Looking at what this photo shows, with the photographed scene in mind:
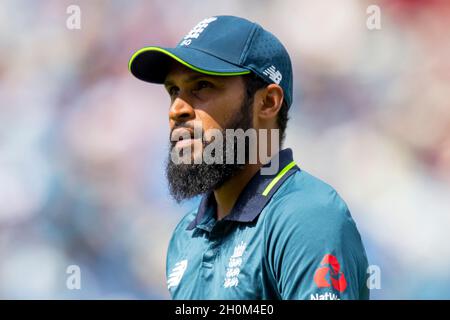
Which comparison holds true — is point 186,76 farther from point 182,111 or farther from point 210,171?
point 210,171

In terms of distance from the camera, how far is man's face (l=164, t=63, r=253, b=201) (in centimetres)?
207

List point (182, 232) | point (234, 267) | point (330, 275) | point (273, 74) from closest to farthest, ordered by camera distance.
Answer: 1. point (330, 275)
2. point (234, 267)
3. point (273, 74)
4. point (182, 232)

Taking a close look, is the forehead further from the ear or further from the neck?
the neck

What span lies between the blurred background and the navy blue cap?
6.01ft

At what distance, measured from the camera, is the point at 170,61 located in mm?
2188

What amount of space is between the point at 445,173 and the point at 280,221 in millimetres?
2433

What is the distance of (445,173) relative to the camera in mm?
4109

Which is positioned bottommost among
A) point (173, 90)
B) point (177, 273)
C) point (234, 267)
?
point (177, 273)

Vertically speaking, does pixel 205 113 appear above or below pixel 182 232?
above

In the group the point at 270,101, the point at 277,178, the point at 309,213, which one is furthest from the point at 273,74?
the point at 309,213

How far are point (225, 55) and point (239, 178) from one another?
32 cm

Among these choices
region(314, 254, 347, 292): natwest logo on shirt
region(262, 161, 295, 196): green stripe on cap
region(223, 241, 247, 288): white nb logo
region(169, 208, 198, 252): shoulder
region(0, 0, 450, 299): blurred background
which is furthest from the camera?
region(0, 0, 450, 299): blurred background

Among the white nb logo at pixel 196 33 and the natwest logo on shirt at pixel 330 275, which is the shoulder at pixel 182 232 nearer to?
the white nb logo at pixel 196 33

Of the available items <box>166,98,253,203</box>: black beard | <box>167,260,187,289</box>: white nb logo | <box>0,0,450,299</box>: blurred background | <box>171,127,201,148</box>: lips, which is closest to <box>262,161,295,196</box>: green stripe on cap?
<box>166,98,253,203</box>: black beard
